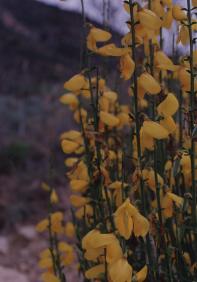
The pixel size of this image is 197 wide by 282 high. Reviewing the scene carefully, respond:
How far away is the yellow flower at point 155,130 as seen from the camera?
4.82ft

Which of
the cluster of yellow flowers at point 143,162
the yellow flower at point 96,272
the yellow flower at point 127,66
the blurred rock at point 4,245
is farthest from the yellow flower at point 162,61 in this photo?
the blurred rock at point 4,245

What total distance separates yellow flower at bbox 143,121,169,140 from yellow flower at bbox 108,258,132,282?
0.31 m

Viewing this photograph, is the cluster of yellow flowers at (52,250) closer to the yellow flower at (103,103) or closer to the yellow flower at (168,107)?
the yellow flower at (103,103)

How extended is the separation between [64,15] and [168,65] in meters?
14.4

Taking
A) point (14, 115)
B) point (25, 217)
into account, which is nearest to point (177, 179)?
point (25, 217)

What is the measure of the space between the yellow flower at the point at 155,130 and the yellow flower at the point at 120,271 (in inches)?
12.2

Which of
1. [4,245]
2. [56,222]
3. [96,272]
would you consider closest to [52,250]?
[56,222]

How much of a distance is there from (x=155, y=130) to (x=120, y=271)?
0.35 m

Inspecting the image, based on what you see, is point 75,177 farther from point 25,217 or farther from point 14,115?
point 14,115

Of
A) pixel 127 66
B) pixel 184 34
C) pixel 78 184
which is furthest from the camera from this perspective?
pixel 78 184

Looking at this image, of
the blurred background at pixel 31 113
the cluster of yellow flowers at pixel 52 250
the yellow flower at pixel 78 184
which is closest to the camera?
the yellow flower at pixel 78 184

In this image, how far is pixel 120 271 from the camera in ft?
4.54

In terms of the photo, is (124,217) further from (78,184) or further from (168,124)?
(78,184)

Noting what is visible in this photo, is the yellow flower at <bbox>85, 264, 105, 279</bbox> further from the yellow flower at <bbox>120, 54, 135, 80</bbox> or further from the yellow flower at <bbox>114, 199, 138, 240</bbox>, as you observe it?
the yellow flower at <bbox>120, 54, 135, 80</bbox>
